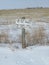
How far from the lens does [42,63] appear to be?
501 cm

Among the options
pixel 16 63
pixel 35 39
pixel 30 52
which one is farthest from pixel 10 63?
pixel 35 39

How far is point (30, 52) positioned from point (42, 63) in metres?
1.10

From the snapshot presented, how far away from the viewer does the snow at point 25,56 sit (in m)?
5.11

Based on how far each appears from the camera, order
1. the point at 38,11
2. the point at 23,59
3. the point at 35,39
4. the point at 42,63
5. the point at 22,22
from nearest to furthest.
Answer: the point at 42,63
the point at 23,59
the point at 22,22
the point at 35,39
the point at 38,11

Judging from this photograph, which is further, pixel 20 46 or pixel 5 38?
pixel 5 38

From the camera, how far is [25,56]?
565 centimetres

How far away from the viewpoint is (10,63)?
5082 millimetres

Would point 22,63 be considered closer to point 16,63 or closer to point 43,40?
point 16,63

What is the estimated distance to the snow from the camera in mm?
5113

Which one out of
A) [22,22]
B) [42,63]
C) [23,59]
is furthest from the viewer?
[22,22]

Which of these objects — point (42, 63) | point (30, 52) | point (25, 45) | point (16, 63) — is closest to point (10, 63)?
point (16, 63)

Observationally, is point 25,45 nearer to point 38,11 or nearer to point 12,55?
point 12,55

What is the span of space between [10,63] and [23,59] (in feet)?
1.28

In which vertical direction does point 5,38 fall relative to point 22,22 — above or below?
below
